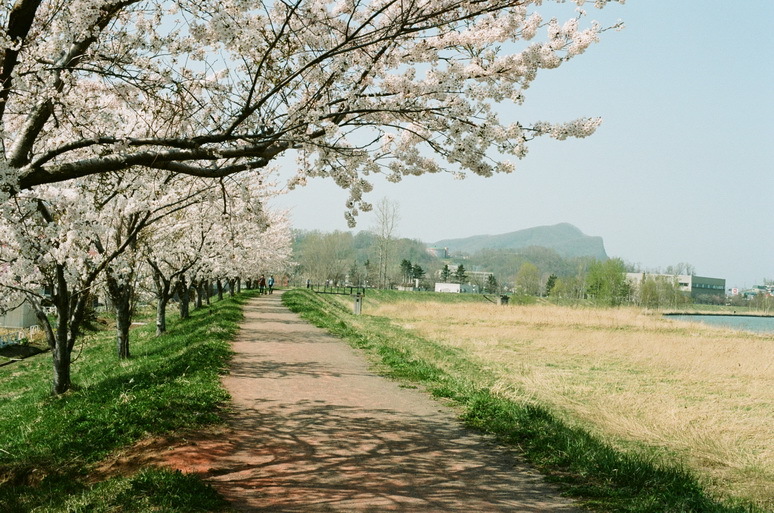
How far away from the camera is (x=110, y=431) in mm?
7281

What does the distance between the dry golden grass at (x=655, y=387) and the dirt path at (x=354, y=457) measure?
7.82 ft

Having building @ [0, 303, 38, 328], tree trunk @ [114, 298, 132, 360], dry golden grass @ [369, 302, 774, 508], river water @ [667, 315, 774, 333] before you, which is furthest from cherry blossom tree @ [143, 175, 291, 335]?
river water @ [667, 315, 774, 333]

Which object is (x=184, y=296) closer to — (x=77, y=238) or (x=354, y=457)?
(x=77, y=238)

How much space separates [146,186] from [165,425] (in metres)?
6.06

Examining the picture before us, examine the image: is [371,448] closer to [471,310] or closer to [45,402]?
[45,402]

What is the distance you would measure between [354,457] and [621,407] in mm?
6805

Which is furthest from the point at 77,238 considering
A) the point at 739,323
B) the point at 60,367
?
the point at 739,323

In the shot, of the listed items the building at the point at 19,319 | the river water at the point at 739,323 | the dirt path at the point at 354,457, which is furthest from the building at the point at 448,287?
the dirt path at the point at 354,457

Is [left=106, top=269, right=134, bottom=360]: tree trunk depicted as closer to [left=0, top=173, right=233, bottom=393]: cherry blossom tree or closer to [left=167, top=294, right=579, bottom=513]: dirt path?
[left=0, top=173, right=233, bottom=393]: cherry blossom tree

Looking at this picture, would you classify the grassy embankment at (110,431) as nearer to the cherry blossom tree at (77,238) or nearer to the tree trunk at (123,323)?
the tree trunk at (123,323)

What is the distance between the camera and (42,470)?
6.42 metres

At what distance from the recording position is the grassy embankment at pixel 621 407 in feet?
19.4

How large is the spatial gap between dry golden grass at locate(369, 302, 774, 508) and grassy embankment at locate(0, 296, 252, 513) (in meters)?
5.27

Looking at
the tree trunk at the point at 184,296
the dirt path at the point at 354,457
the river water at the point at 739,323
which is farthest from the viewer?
the river water at the point at 739,323
